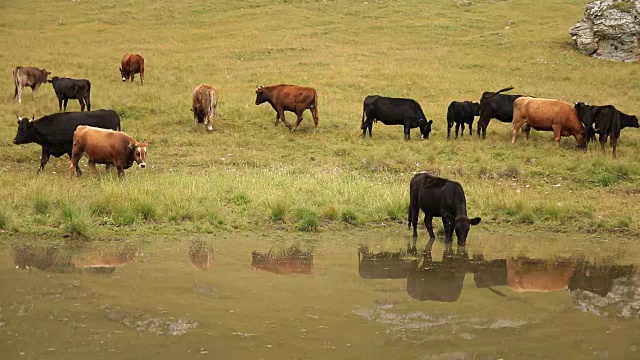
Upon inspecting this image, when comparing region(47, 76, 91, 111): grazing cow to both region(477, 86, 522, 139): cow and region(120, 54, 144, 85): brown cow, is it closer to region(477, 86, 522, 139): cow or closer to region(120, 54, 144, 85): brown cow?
region(120, 54, 144, 85): brown cow

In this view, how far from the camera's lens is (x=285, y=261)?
419 inches

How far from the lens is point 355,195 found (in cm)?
1449

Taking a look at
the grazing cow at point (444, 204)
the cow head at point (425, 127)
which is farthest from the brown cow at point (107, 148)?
the cow head at point (425, 127)

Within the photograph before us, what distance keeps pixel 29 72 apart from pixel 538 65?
20.8 metres

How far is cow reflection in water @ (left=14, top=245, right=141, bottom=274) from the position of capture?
984 centimetres

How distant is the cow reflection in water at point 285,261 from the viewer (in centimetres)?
1012

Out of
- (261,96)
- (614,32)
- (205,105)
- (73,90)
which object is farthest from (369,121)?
(614,32)

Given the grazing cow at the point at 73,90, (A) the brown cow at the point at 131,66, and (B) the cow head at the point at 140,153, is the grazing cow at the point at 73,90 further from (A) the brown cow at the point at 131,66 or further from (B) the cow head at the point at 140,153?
(B) the cow head at the point at 140,153

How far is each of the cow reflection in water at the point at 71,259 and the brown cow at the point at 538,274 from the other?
194 inches

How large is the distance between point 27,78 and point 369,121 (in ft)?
38.6

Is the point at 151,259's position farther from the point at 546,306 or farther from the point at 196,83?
the point at 196,83

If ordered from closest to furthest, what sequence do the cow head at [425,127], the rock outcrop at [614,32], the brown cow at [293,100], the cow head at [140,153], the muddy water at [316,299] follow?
the muddy water at [316,299] → the cow head at [140,153] → the cow head at [425,127] → the brown cow at [293,100] → the rock outcrop at [614,32]

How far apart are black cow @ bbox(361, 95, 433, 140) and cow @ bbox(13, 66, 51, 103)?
11.3 metres

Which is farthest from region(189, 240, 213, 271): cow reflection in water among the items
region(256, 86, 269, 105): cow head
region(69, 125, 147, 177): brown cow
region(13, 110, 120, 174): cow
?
region(256, 86, 269, 105): cow head
